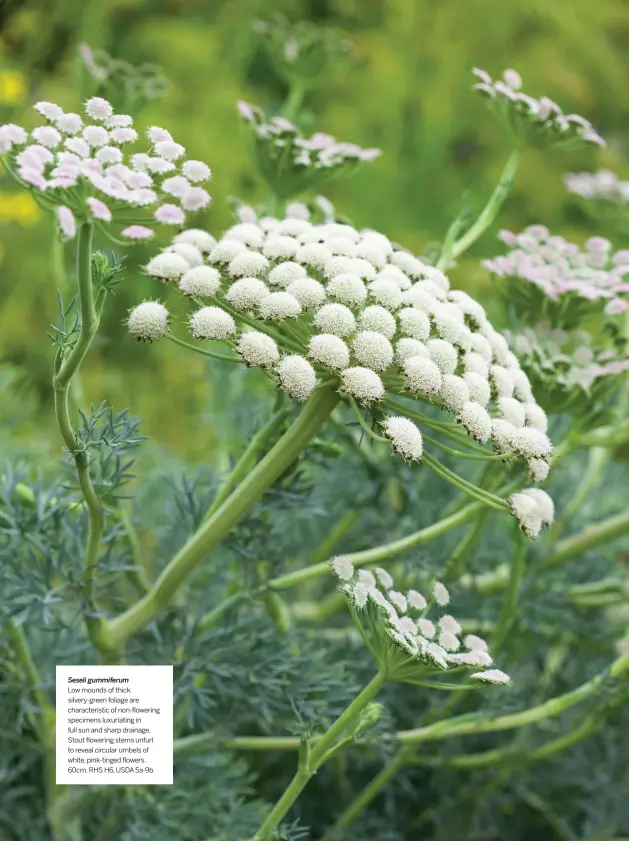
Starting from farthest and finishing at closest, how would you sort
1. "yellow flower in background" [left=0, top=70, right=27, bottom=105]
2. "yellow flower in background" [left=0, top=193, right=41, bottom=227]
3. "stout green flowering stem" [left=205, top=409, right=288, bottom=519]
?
"yellow flower in background" [left=0, top=193, right=41, bottom=227]
"yellow flower in background" [left=0, top=70, right=27, bottom=105]
"stout green flowering stem" [left=205, top=409, right=288, bottom=519]

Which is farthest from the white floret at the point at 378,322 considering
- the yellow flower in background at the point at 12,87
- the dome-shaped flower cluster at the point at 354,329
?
the yellow flower in background at the point at 12,87

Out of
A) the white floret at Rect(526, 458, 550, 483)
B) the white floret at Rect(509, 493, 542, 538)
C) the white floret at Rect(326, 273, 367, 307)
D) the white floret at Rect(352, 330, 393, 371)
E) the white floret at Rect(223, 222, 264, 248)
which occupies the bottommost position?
the white floret at Rect(509, 493, 542, 538)

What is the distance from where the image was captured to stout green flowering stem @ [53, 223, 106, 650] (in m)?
0.49

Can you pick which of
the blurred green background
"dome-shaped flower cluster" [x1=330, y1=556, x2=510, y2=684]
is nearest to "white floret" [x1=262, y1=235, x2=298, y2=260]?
"dome-shaped flower cluster" [x1=330, y1=556, x2=510, y2=684]

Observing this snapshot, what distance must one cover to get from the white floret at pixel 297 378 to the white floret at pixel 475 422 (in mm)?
98

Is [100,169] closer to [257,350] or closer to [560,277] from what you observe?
[257,350]

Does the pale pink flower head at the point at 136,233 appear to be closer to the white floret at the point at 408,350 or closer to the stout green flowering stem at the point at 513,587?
the white floret at the point at 408,350

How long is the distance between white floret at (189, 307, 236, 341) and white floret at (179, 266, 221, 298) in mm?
20

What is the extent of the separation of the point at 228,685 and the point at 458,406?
357mm

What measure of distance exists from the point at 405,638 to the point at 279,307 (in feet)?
0.70

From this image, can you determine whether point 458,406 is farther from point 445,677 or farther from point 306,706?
point 445,677

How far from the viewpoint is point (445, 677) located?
100 cm

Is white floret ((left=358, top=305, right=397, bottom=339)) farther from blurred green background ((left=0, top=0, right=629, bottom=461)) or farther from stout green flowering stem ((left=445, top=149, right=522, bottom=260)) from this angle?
blurred green background ((left=0, top=0, right=629, bottom=461))

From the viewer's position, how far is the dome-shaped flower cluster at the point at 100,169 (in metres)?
0.47
